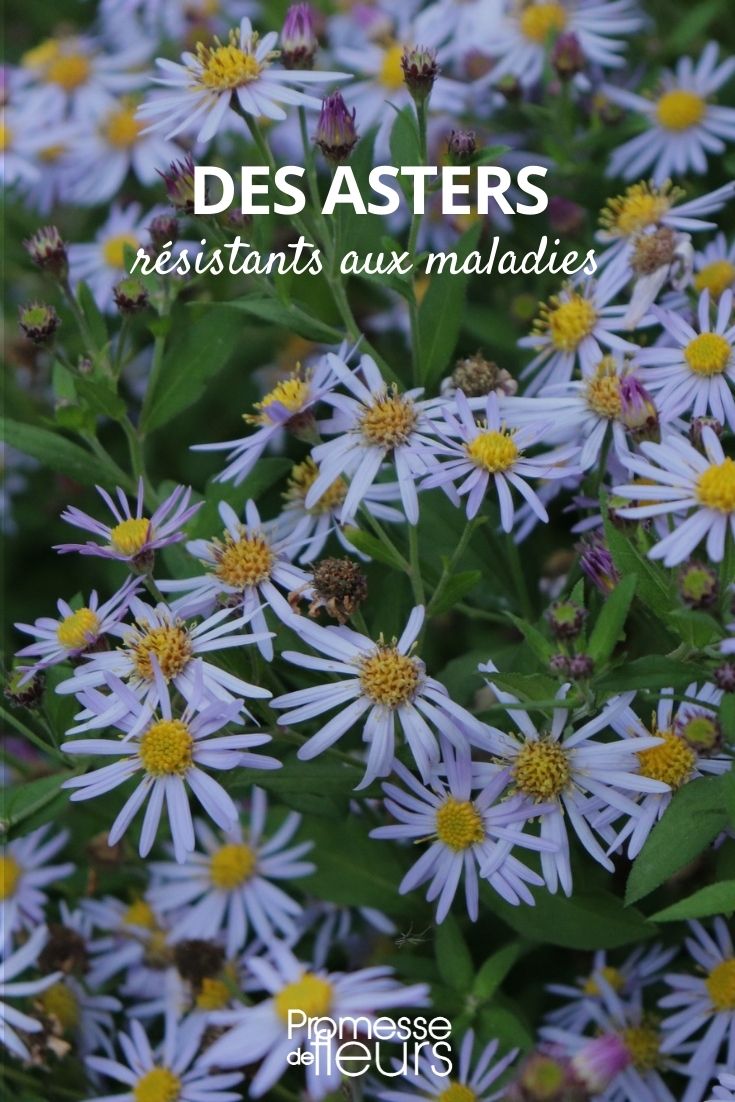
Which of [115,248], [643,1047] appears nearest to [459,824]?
[643,1047]

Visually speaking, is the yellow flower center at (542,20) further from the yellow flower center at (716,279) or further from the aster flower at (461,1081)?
the aster flower at (461,1081)

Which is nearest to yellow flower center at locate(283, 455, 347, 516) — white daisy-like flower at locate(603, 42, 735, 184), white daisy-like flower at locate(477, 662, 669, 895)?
white daisy-like flower at locate(477, 662, 669, 895)

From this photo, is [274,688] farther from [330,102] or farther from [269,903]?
[330,102]

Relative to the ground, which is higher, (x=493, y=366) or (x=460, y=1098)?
(x=493, y=366)

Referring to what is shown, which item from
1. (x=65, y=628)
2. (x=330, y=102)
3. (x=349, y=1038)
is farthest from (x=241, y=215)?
(x=349, y=1038)

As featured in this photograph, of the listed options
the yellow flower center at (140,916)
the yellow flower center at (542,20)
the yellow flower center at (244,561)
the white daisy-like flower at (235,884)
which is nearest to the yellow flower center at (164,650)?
the yellow flower center at (244,561)

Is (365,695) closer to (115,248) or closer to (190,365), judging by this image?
(190,365)
